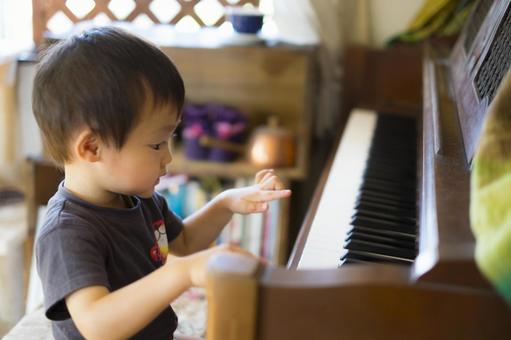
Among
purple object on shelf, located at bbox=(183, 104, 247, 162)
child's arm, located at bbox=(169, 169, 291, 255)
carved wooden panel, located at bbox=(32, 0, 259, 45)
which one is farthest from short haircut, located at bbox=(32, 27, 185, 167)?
carved wooden panel, located at bbox=(32, 0, 259, 45)

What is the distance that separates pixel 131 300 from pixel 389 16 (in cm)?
182

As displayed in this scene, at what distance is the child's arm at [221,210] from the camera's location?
109cm

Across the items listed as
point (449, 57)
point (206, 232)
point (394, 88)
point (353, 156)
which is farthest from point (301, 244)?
point (394, 88)

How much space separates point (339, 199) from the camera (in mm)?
1378

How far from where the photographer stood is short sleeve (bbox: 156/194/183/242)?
1213mm

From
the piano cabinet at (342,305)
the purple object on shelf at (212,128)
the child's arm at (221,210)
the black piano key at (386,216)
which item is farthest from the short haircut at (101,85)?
the purple object on shelf at (212,128)

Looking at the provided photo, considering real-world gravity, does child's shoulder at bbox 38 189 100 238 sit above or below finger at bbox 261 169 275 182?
below

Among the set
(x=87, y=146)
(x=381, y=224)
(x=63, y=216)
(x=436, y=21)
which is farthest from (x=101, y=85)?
(x=436, y=21)

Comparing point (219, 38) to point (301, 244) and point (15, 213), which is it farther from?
point (301, 244)

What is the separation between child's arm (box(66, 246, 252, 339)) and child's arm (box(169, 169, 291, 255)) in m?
0.32

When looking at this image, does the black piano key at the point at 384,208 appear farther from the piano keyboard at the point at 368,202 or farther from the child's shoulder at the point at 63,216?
the child's shoulder at the point at 63,216

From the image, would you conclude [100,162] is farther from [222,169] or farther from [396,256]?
[222,169]

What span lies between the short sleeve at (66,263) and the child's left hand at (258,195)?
0.93ft

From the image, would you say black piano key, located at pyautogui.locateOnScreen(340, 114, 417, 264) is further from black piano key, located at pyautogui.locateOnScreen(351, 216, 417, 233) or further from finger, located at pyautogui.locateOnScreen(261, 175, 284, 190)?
finger, located at pyautogui.locateOnScreen(261, 175, 284, 190)
